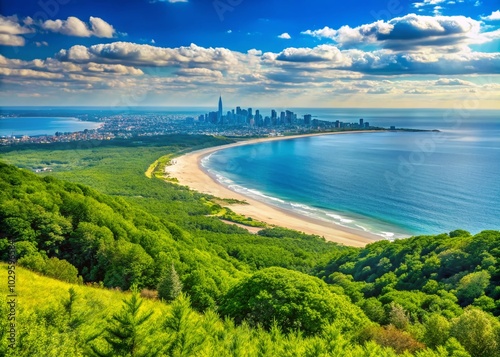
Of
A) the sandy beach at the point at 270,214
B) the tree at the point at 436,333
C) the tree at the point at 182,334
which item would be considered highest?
the tree at the point at 182,334

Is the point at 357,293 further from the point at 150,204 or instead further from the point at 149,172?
the point at 149,172

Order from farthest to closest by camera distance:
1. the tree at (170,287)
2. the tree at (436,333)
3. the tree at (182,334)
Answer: the tree at (170,287) < the tree at (436,333) < the tree at (182,334)

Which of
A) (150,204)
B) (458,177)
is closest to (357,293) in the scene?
(150,204)

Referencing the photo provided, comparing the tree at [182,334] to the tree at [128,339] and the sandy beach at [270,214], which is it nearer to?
the tree at [128,339]

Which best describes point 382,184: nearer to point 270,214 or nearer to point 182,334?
point 270,214

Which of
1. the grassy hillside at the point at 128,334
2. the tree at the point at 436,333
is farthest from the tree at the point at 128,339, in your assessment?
the tree at the point at 436,333

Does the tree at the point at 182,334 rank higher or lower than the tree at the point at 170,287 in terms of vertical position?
higher
